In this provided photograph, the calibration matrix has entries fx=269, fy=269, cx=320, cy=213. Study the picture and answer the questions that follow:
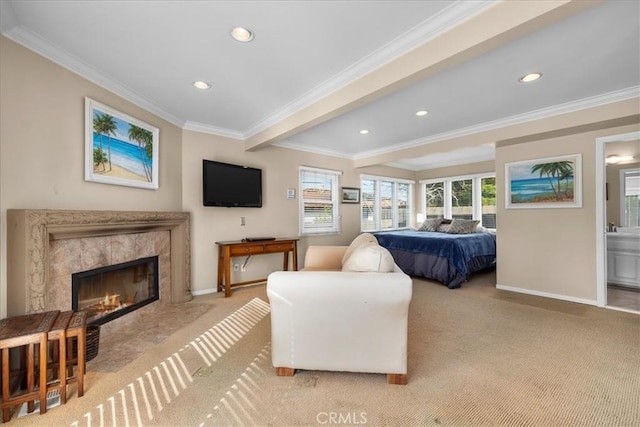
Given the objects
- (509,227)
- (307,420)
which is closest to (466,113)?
(509,227)

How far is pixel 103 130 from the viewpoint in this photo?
8.25 feet

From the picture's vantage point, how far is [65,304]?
2.18 metres

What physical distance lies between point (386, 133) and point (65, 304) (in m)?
4.14

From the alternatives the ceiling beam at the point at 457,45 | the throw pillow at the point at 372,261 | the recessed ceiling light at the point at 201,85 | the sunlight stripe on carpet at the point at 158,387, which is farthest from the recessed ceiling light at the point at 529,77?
the sunlight stripe on carpet at the point at 158,387

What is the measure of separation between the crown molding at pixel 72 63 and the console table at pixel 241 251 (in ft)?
6.16

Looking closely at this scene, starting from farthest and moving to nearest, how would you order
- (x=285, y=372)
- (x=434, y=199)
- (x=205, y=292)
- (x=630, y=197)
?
(x=434, y=199) < (x=630, y=197) < (x=205, y=292) < (x=285, y=372)

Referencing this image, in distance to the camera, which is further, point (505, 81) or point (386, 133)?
point (386, 133)

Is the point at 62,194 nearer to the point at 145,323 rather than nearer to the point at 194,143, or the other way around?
the point at 145,323

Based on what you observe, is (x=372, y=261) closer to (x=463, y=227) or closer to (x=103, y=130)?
(x=103, y=130)

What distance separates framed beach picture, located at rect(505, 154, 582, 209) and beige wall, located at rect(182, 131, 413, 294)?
9.30 ft

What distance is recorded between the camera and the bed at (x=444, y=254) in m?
4.07

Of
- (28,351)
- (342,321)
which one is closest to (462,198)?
(342,321)

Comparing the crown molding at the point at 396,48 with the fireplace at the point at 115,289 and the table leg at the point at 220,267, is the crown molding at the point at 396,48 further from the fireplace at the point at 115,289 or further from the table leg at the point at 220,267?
the fireplace at the point at 115,289
